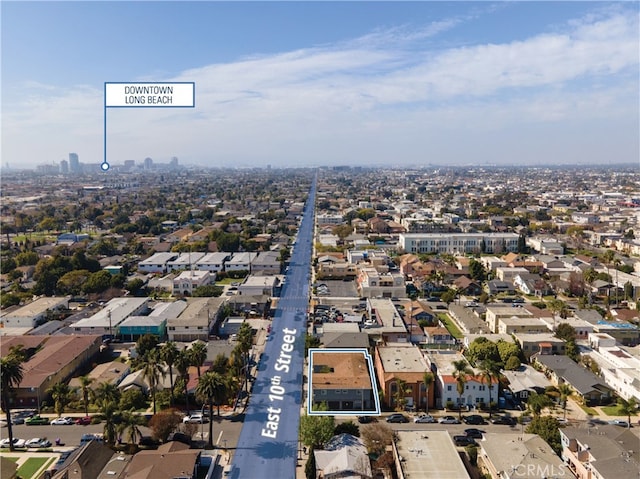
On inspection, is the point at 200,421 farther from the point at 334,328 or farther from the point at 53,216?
the point at 53,216

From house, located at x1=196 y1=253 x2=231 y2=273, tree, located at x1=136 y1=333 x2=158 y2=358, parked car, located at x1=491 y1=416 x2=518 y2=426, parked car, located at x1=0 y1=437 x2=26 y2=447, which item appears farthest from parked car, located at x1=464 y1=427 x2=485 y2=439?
house, located at x1=196 y1=253 x2=231 y2=273

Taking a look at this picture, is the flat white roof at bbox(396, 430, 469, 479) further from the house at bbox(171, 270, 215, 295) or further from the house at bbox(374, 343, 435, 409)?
the house at bbox(171, 270, 215, 295)

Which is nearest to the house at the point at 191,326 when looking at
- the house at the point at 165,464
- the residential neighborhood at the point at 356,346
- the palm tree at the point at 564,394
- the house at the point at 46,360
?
the residential neighborhood at the point at 356,346

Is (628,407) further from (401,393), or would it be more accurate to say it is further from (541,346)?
(401,393)

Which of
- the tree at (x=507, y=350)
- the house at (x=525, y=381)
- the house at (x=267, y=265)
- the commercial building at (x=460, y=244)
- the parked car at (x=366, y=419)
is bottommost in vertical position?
the parked car at (x=366, y=419)

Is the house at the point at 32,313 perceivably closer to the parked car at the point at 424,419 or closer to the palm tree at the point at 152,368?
the palm tree at the point at 152,368
